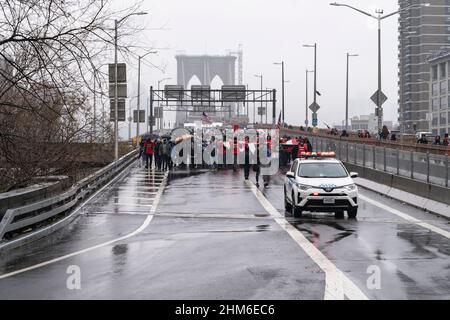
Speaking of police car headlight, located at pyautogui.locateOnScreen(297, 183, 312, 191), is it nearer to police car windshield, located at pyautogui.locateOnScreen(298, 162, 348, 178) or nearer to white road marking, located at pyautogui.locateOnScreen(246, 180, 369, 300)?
police car windshield, located at pyautogui.locateOnScreen(298, 162, 348, 178)

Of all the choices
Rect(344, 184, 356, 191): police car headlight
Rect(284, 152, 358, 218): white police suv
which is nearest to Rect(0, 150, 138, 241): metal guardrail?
Rect(284, 152, 358, 218): white police suv

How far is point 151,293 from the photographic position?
10008mm

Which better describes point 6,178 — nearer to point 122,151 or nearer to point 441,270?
point 441,270

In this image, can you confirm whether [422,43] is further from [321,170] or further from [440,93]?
[321,170]

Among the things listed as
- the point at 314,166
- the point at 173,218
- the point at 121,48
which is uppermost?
the point at 121,48

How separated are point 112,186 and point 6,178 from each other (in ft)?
35.0

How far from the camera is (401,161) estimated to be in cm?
2833

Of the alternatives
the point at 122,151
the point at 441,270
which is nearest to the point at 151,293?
the point at 441,270

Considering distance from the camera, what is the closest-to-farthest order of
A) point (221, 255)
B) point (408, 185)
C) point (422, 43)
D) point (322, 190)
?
1. point (221, 255)
2. point (322, 190)
3. point (408, 185)
4. point (422, 43)

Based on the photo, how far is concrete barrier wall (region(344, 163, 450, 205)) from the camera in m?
22.7

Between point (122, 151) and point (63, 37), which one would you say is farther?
point (122, 151)

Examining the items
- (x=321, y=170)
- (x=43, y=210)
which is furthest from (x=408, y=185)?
(x=43, y=210)

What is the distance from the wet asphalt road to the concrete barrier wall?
0.80 meters

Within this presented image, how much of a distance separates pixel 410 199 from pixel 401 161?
3.13 metres
